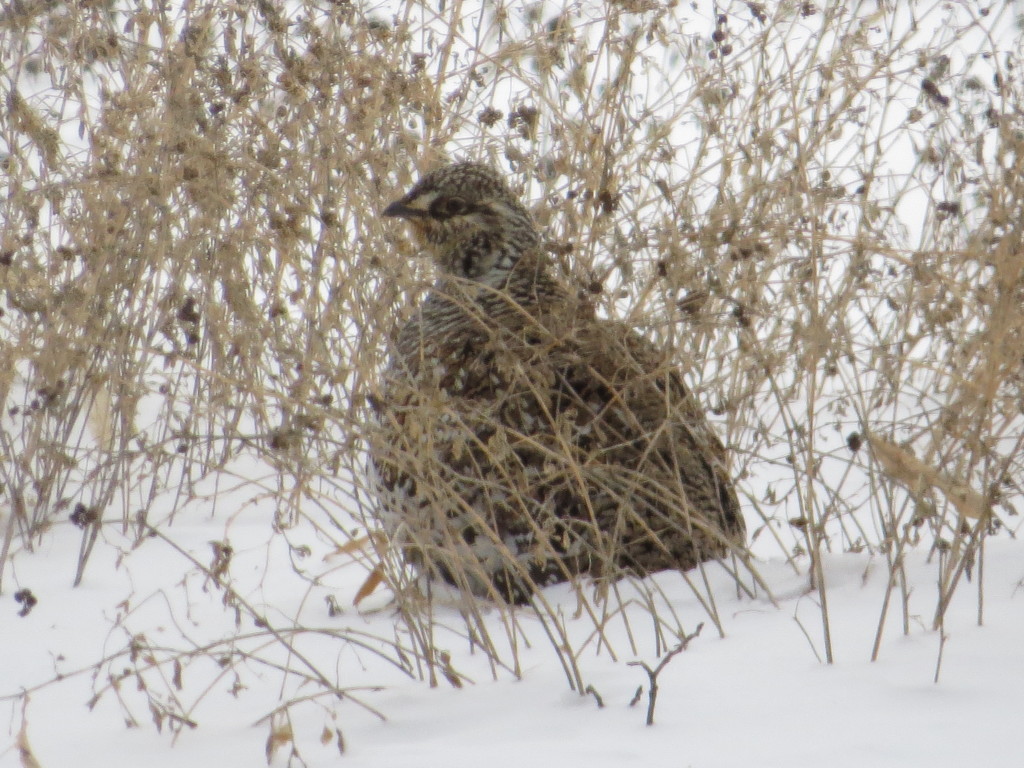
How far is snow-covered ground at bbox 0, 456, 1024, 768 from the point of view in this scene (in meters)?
2.51

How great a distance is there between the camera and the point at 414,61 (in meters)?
4.17

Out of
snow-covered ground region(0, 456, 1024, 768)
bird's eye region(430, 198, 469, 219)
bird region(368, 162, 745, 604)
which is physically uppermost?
bird's eye region(430, 198, 469, 219)

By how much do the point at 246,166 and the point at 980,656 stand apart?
6.95ft

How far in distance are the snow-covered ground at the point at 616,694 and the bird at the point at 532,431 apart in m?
0.19

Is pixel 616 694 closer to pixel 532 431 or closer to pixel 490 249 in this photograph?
pixel 532 431

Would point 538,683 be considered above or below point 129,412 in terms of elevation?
below

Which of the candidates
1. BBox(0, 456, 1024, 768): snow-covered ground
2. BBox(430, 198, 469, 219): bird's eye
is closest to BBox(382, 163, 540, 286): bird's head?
BBox(430, 198, 469, 219): bird's eye

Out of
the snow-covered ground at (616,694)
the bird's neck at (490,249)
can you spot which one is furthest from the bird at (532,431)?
the snow-covered ground at (616,694)

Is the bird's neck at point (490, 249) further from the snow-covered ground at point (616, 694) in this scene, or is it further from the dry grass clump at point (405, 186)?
the snow-covered ground at point (616, 694)

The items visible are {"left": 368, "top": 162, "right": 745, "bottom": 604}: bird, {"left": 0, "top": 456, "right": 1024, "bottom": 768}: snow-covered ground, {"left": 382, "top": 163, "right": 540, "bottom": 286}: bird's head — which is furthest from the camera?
{"left": 382, "top": 163, "right": 540, "bottom": 286}: bird's head

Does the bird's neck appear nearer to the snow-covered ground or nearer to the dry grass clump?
the dry grass clump

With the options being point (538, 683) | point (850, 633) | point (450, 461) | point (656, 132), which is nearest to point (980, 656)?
point (850, 633)

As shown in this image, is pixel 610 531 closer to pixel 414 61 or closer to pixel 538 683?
pixel 538 683

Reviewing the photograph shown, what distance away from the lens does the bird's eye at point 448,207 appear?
→ 170 inches
